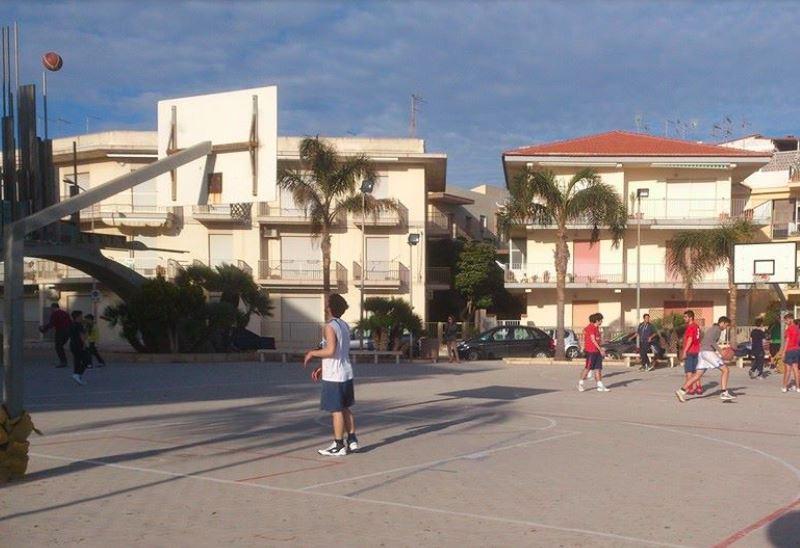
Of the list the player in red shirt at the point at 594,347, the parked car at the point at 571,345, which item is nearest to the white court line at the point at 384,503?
the player in red shirt at the point at 594,347

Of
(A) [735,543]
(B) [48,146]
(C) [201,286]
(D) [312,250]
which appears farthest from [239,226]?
(A) [735,543]

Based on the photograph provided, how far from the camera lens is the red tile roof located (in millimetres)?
46406

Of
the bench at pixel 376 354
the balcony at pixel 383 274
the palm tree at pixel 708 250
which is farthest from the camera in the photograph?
the balcony at pixel 383 274

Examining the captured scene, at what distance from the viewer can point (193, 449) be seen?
449 inches

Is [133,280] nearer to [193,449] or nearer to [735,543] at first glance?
[193,449]

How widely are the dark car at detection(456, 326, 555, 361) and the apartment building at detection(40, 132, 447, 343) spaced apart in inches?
477

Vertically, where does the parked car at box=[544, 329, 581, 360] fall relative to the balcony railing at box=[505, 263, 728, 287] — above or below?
below

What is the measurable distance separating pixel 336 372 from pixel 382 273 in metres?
38.1

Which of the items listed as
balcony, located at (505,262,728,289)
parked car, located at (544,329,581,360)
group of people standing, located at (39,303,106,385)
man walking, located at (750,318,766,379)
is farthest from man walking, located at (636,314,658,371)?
balcony, located at (505,262,728,289)

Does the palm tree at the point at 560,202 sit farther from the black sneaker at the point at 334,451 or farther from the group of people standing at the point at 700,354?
the black sneaker at the point at 334,451

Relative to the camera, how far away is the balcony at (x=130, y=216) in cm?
4816

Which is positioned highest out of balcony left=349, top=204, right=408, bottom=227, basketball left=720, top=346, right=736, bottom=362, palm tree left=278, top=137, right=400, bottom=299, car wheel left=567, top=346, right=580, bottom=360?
palm tree left=278, top=137, right=400, bottom=299

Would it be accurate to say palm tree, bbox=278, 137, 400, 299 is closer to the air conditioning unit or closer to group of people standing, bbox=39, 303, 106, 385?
the air conditioning unit

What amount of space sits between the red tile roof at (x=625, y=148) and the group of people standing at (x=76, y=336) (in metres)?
26.4
